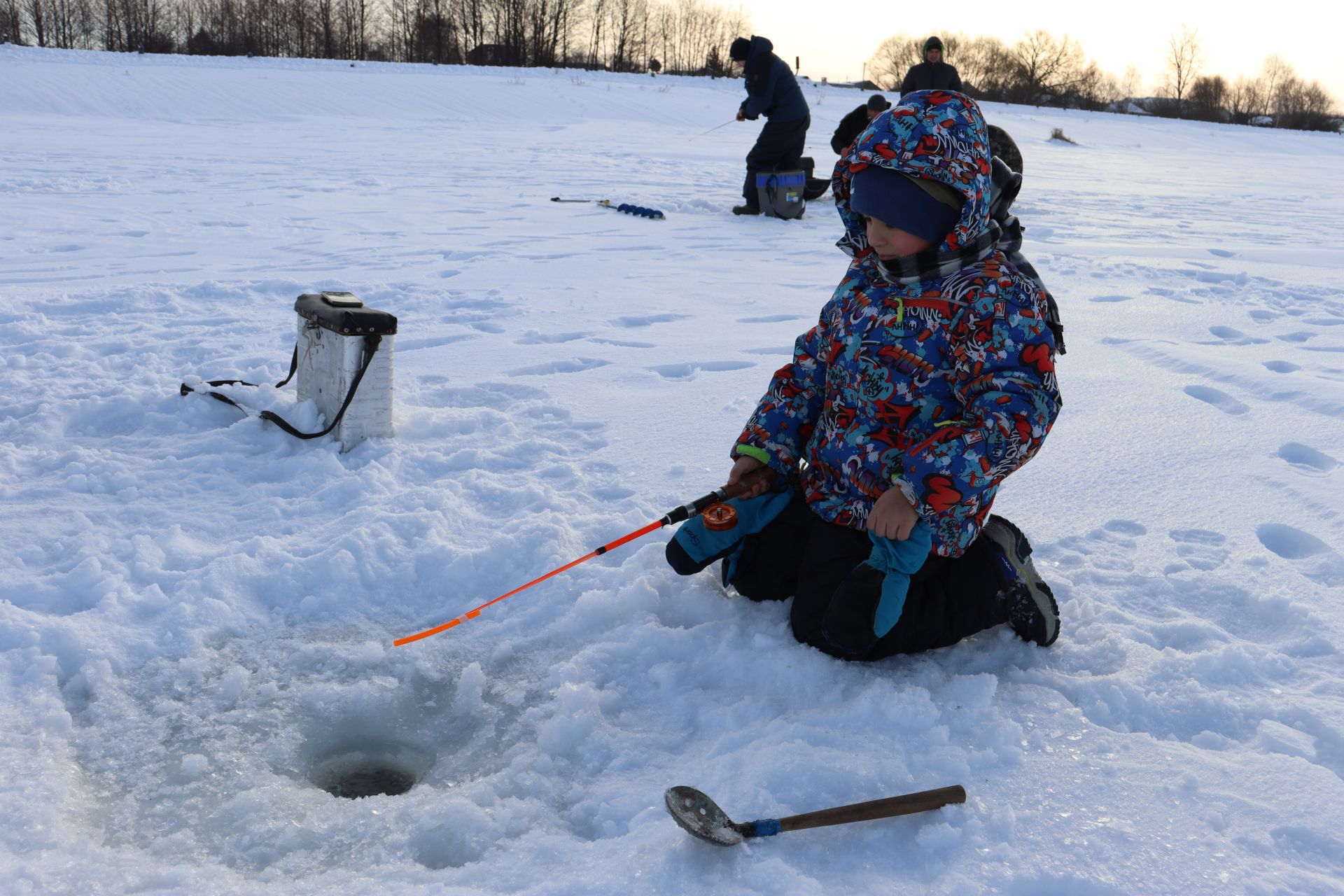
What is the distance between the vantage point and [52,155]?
9.99 meters

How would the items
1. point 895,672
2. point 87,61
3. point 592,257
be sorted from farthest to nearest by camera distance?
point 87,61 → point 592,257 → point 895,672

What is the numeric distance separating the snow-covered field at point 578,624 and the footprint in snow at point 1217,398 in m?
0.02

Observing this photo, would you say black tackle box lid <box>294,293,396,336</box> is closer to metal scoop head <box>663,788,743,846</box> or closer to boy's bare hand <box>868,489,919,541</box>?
boy's bare hand <box>868,489,919,541</box>

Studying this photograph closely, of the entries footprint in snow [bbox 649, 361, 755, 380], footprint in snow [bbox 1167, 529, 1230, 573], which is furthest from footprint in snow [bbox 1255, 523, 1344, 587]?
footprint in snow [bbox 649, 361, 755, 380]

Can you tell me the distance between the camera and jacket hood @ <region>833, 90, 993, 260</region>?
6.85 ft

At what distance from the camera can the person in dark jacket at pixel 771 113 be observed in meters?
8.78

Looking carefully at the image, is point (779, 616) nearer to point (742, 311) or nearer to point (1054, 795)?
point (1054, 795)

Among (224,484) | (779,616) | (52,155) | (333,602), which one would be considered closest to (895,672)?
(779,616)

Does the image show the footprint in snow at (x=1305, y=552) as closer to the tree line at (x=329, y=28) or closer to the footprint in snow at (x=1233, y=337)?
the footprint in snow at (x=1233, y=337)

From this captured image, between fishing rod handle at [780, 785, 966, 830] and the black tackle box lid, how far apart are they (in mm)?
2014

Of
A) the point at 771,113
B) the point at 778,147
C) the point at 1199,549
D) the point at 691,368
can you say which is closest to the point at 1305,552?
the point at 1199,549

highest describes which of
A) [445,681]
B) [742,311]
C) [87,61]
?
[87,61]

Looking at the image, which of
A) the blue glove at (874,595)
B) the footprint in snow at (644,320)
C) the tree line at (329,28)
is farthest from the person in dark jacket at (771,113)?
the tree line at (329,28)

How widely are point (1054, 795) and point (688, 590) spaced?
3.23ft
